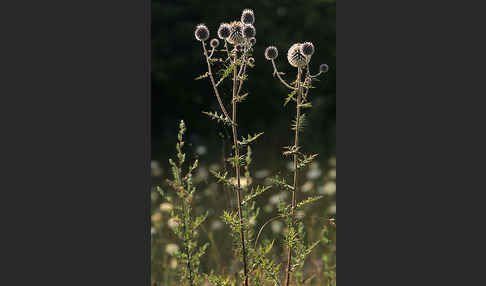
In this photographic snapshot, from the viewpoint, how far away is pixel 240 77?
3.44 meters

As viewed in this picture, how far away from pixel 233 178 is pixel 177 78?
1.52 m

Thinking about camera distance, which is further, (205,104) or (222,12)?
(205,104)

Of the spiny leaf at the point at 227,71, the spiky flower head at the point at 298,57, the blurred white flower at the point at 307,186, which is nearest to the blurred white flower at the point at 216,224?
the blurred white flower at the point at 307,186

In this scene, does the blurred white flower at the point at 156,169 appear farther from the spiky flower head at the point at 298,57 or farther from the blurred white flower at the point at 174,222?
the spiky flower head at the point at 298,57

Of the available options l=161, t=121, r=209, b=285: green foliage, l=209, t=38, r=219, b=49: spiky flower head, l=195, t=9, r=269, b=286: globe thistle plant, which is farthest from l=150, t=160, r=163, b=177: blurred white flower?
l=209, t=38, r=219, b=49: spiky flower head

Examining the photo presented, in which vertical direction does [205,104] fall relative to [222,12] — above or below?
below

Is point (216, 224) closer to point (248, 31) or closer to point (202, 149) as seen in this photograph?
point (202, 149)

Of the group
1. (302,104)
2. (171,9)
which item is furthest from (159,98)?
(302,104)

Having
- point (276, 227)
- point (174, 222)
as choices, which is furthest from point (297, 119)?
point (276, 227)

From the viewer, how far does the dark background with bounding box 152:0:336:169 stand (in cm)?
446

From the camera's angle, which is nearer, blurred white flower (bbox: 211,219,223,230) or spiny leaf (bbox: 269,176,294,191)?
spiny leaf (bbox: 269,176,294,191)

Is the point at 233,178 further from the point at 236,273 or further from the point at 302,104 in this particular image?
the point at 236,273

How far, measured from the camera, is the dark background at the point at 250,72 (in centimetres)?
446

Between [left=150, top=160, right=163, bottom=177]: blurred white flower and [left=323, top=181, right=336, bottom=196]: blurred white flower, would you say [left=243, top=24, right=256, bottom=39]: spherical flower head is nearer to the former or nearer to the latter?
[left=150, top=160, right=163, bottom=177]: blurred white flower
